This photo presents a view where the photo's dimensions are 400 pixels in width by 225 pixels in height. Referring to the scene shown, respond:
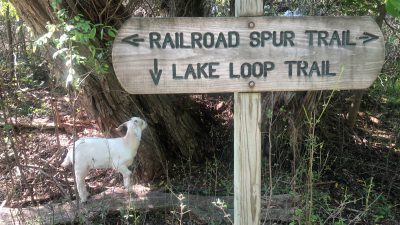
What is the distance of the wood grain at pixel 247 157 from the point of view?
2.04m

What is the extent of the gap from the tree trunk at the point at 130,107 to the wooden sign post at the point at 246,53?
4.82ft

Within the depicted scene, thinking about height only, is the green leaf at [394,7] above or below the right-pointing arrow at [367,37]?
above

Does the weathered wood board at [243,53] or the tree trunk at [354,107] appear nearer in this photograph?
the weathered wood board at [243,53]

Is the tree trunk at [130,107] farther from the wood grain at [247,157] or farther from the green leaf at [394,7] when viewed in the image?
the green leaf at [394,7]

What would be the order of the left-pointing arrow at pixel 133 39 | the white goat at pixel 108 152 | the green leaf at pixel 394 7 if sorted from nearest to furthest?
the left-pointing arrow at pixel 133 39
the green leaf at pixel 394 7
the white goat at pixel 108 152

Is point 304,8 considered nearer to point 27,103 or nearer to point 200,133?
point 200,133

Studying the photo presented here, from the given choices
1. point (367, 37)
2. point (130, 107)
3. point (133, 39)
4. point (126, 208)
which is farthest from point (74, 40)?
point (367, 37)

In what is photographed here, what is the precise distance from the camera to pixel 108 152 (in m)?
3.58

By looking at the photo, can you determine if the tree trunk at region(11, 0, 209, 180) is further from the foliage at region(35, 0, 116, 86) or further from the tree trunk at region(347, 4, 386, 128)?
the tree trunk at region(347, 4, 386, 128)

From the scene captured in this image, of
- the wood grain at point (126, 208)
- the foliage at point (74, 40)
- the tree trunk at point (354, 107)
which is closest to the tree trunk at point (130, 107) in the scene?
the foliage at point (74, 40)

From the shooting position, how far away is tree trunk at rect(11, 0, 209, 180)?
10.7 feet

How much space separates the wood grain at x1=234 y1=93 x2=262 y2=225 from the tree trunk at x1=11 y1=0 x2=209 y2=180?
167 cm

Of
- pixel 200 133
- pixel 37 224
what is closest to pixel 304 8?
pixel 200 133

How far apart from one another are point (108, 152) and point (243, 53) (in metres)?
2.01
